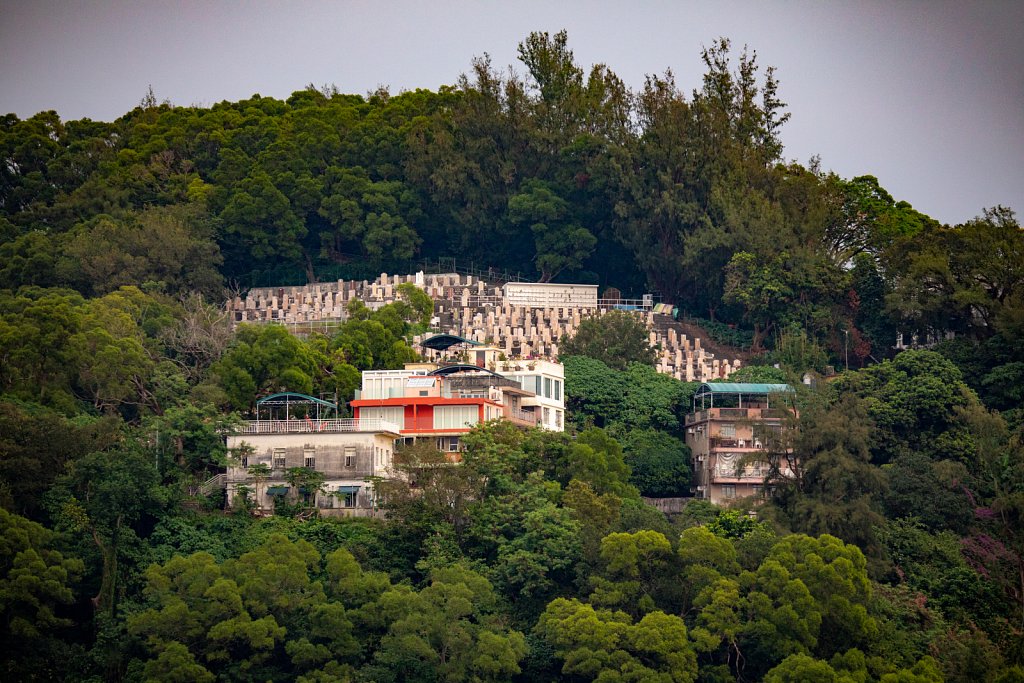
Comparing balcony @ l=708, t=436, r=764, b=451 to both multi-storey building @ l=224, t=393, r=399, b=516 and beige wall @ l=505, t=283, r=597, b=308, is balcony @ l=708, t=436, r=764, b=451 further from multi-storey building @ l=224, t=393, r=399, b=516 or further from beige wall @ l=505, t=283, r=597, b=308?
beige wall @ l=505, t=283, r=597, b=308

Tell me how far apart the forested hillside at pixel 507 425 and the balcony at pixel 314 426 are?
1.17 metres

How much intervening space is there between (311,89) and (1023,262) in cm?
3626

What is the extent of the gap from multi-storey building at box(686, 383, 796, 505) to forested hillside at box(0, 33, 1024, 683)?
850 mm

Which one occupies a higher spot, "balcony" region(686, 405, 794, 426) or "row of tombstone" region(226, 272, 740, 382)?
"row of tombstone" region(226, 272, 740, 382)

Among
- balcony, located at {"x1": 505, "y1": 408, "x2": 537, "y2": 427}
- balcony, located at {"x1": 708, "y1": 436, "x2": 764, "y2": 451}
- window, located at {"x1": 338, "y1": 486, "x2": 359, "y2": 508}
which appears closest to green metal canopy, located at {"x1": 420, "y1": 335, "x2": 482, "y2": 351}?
balcony, located at {"x1": 505, "y1": 408, "x2": 537, "y2": 427}

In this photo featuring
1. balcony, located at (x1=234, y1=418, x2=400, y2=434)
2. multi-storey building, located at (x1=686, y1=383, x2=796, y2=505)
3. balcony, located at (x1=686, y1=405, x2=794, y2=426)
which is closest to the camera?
balcony, located at (x1=234, y1=418, x2=400, y2=434)

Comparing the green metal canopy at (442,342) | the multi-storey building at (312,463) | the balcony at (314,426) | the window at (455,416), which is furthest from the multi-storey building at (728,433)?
the multi-storey building at (312,463)

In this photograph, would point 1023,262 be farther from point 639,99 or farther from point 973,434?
point 639,99

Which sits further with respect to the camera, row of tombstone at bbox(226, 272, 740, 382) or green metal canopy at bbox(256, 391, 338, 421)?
row of tombstone at bbox(226, 272, 740, 382)

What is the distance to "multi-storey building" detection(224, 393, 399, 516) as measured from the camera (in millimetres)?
62562

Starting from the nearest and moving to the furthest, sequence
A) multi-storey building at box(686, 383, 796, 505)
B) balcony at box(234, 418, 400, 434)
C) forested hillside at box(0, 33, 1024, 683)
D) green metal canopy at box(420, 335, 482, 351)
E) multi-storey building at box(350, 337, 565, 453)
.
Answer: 1. forested hillside at box(0, 33, 1024, 683)
2. balcony at box(234, 418, 400, 434)
3. multi-storey building at box(350, 337, 565, 453)
4. multi-storey building at box(686, 383, 796, 505)
5. green metal canopy at box(420, 335, 482, 351)

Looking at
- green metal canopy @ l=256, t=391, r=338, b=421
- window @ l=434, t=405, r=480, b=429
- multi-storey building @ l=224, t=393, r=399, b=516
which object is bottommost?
multi-storey building @ l=224, t=393, r=399, b=516

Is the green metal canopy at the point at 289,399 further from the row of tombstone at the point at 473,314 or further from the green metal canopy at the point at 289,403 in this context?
the row of tombstone at the point at 473,314

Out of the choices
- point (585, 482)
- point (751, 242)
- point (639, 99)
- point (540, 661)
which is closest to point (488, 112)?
point (639, 99)
